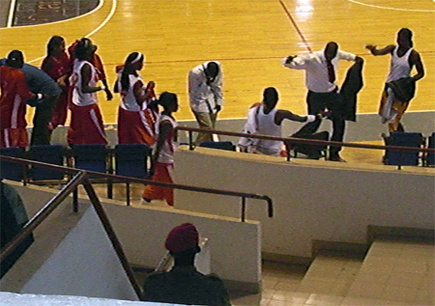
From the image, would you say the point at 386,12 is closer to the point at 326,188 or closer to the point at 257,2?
the point at 257,2

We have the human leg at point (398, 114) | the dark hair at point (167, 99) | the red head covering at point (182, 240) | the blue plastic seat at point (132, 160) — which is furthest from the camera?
the human leg at point (398, 114)

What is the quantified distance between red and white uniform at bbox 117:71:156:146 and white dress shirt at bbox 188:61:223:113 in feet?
1.54

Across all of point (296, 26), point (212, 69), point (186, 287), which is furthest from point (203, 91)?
point (296, 26)

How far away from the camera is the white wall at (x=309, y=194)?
712 centimetres

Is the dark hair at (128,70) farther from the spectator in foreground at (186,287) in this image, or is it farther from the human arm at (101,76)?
the spectator in foreground at (186,287)

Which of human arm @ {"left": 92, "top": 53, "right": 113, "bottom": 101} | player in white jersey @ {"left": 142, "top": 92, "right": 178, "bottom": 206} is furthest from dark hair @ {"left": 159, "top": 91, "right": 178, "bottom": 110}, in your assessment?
human arm @ {"left": 92, "top": 53, "right": 113, "bottom": 101}

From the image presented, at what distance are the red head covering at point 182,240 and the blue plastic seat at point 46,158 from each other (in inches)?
130

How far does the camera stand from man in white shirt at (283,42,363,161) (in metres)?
8.84

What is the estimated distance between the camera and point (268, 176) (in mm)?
7227

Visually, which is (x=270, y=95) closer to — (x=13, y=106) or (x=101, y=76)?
(x=101, y=76)

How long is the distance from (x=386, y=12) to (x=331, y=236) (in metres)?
7.76

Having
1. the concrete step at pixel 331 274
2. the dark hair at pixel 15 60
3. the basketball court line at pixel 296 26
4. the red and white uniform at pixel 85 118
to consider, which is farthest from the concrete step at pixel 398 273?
the basketball court line at pixel 296 26

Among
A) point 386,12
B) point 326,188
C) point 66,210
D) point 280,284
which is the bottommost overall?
point 280,284

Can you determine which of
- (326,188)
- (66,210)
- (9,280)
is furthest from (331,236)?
(9,280)
